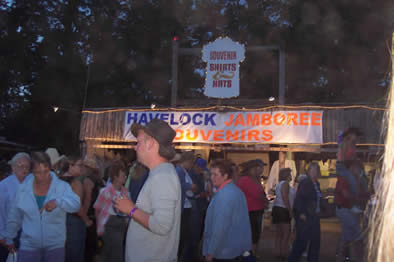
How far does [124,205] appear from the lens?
272 cm

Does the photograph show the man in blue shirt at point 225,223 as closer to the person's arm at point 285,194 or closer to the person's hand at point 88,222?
Result: the person's hand at point 88,222

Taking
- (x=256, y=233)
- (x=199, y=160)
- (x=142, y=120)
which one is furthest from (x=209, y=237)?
(x=142, y=120)

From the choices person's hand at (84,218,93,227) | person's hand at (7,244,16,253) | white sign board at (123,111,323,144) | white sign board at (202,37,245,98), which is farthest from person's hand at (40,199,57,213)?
white sign board at (202,37,245,98)

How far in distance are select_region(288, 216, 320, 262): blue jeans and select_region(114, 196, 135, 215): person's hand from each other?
3.92 metres

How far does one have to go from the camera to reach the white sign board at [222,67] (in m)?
12.6

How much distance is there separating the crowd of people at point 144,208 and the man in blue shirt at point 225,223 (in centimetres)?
1

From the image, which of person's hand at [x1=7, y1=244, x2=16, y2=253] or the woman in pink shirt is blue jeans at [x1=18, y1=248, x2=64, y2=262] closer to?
person's hand at [x1=7, y1=244, x2=16, y2=253]

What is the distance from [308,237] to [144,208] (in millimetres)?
3884

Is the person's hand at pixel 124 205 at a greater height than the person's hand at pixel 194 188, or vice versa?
the person's hand at pixel 124 205

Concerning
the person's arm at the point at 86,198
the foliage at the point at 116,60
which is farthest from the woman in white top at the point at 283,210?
the foliage at the point at 116,60

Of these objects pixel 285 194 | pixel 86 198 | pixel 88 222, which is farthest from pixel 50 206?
pixel 285 194

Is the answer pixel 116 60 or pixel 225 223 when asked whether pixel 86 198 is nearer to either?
pixel 225 223

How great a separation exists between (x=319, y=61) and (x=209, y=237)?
1780 cm

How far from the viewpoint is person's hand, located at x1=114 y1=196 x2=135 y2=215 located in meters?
2.71
